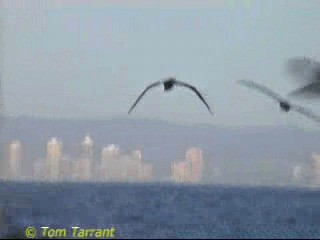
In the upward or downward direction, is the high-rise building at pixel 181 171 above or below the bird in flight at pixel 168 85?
below

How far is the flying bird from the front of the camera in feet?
11.6

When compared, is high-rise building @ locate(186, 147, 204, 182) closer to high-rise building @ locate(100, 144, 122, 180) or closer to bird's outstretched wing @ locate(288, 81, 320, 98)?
high-rise building @ locate(100, 144, 122, 180)

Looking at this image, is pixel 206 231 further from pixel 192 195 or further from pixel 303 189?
pixel 303 189

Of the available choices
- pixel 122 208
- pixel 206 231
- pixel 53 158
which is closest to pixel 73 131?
pixel 53 158

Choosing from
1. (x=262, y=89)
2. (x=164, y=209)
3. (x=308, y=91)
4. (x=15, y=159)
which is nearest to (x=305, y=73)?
(x=308, y=91)

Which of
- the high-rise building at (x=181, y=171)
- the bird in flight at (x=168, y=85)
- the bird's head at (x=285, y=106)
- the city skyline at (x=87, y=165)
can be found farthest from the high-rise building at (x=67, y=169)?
the bird's head at (x=285, y=106)

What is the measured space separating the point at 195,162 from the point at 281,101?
48 centimetres

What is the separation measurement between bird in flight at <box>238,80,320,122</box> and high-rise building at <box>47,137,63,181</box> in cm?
89

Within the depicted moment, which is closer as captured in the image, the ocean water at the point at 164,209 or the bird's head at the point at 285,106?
the ocean water at the point at 164,209

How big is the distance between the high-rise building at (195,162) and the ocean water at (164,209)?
0.05 m

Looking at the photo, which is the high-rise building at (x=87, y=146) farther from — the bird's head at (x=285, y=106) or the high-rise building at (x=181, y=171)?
the bird's head at (x=285, y=106)

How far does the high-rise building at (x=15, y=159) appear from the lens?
351 cm

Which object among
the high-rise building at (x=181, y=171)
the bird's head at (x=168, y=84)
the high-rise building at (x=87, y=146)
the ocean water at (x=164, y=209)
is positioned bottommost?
the ocean water at (x=164, y=209)

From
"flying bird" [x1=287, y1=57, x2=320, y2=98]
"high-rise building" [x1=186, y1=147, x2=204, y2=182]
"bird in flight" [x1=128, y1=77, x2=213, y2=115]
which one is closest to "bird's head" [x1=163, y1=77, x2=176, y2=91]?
"bird in flight" [x1=128, y1=77, x2=213, y2=115]
